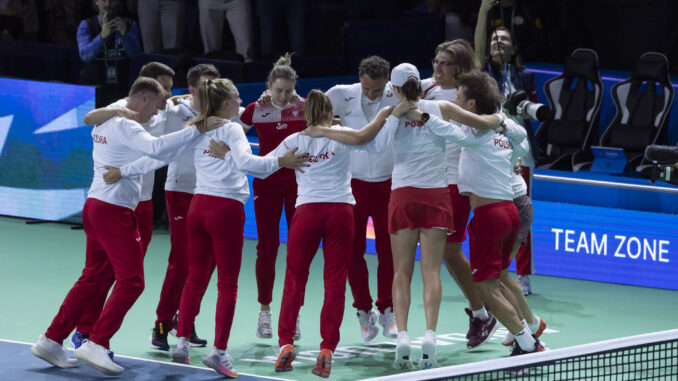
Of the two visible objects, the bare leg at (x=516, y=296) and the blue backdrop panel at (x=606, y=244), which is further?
the blue backdrop panel at (x=606, y=244)

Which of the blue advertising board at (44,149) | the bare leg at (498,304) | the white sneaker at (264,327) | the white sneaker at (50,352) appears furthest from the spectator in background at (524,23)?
the white sneaker at (50,352)

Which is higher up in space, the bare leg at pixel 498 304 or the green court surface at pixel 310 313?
the bare leg at pixel 498 304

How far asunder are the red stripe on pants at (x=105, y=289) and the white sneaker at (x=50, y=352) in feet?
0.80

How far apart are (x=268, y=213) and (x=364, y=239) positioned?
711 mm

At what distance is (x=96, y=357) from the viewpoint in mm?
7699

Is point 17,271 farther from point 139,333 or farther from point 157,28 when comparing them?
point 157,28

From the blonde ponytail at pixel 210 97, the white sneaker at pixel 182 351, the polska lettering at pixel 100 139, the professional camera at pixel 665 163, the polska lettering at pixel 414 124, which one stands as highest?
the blonde ponytail at pixel 210 97

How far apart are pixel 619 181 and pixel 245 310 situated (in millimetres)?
4449

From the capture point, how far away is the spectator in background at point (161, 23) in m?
15.6

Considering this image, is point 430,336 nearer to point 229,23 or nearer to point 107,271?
point 107,271

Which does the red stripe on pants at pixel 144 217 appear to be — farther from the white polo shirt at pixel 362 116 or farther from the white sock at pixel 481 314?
the white sock at pixel 481 314

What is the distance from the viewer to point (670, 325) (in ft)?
31.7

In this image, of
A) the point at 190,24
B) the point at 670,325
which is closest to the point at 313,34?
the point at 190,24

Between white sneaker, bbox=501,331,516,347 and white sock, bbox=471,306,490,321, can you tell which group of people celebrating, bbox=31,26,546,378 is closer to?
white sneaker, bbox=501,331,516,347
